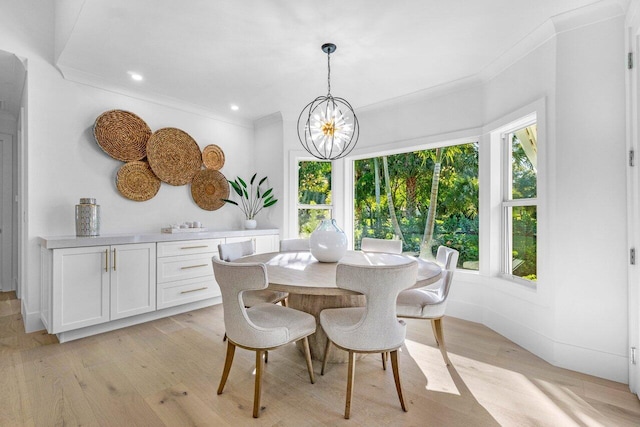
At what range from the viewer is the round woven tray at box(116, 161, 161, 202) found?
11.0 ft

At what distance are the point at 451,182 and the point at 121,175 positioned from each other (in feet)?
12.1

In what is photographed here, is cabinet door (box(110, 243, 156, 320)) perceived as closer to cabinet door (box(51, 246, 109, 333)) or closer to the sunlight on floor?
cabinet door (box(51, 246, 109, 333))

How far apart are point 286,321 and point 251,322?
8.4 inches

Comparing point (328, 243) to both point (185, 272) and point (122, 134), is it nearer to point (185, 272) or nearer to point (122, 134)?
point (185, 272)

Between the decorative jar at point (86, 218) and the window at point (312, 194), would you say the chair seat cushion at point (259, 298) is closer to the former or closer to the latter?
the decorative jar at point (86, 218)

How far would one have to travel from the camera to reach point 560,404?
5.94 feet

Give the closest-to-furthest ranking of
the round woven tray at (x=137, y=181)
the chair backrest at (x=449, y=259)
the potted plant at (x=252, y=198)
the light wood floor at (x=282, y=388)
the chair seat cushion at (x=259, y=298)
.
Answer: the light wood floor at (x=282, y=388)
the chair backrest at (x=449, y=259)
the chair seat cushion at (x=259, y=298)
the round woven tray at (x=137, y=181)
the potted plant at (x=252, y=198)

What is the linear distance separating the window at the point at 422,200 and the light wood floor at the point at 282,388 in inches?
48.2

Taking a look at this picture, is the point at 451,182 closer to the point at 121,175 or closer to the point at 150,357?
the point at 150,357

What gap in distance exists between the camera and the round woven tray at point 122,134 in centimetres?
320

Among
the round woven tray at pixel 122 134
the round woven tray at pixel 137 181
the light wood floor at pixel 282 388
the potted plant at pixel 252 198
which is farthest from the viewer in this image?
the potted plant at pixel 252 198

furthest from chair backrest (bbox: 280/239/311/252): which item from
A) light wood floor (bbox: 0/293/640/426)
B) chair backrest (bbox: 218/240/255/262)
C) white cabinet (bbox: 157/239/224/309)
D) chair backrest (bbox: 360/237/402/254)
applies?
light wood floor (bbox: 0/293/640/426)

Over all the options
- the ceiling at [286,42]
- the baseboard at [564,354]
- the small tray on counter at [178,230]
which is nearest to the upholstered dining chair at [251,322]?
the ceiling at [286,42]

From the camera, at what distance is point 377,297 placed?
161 cm
